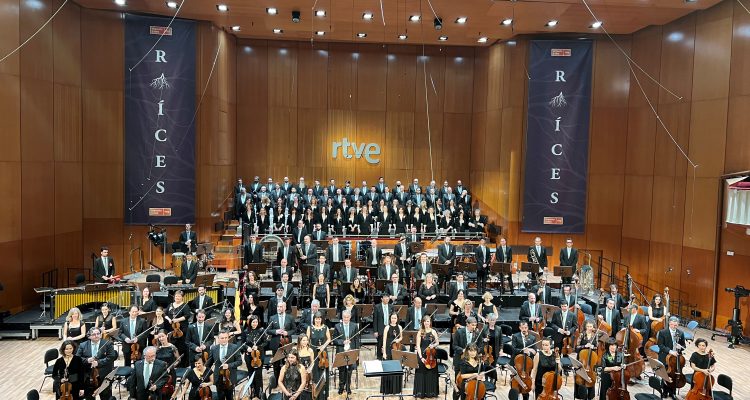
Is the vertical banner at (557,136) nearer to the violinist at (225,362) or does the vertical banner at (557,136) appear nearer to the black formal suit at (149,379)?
the violinist at (225,362)

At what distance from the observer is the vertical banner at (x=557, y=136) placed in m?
19.3

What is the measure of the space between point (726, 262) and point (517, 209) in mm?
6264

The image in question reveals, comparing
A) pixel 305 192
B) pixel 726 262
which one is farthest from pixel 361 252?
pixel 726 262

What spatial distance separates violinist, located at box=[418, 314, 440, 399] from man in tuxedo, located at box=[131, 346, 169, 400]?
166 inches

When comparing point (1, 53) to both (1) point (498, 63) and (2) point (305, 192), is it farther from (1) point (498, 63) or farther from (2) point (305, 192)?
(1) point (498, 63)

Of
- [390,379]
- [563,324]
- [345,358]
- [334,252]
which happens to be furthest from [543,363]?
[334,252]

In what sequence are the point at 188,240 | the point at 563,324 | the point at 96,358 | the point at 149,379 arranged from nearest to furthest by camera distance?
the point at 149,379
the point at 96,358
the point at 563,324
the point at 188,240

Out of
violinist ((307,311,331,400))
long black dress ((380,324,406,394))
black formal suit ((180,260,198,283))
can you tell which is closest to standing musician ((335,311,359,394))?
violinist ((307,311,331,400))

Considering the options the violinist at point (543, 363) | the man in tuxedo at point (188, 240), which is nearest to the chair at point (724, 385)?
the violinist at point (543, 363)

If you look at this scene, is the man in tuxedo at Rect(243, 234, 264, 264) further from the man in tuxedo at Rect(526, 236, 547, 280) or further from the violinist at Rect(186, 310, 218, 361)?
the man in tuxedo at Rect(526, 236, 547, 280)

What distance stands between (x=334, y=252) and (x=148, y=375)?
644 cm

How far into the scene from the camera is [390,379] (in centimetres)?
1074

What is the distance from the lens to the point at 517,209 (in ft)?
64.8

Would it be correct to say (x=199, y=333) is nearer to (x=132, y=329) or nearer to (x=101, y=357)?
(x=132, y=329)
